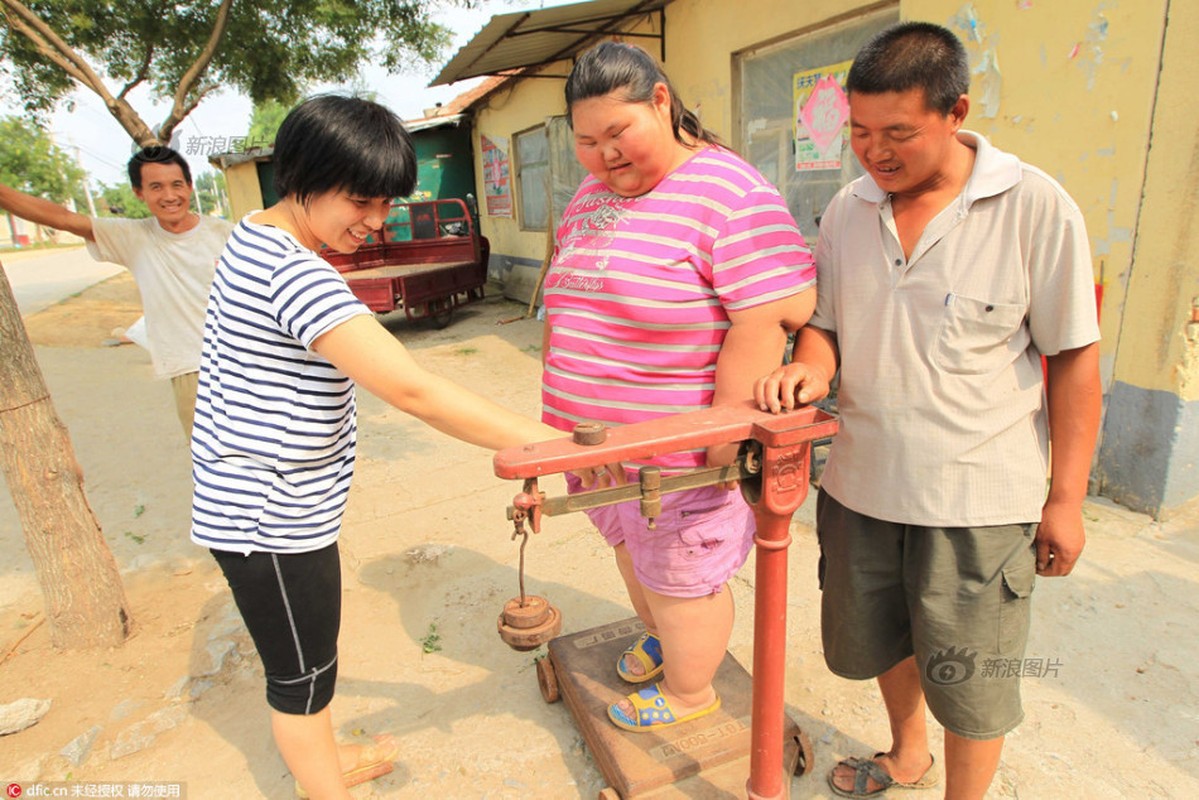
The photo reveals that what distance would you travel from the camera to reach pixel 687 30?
20.6 feet

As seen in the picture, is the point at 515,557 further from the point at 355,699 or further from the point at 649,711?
the point at 649,711

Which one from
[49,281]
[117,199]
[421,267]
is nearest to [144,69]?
[421,267]

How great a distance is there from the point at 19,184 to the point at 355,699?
197ft

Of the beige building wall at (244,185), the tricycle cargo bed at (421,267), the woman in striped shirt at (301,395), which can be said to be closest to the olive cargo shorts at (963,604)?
the woman in striped shirt at (301,395)

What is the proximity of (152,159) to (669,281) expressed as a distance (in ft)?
8.74

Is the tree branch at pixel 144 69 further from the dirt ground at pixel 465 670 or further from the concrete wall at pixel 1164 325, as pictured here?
the concrete wall at pixel 1164 325

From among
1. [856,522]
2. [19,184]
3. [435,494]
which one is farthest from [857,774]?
[19,184]

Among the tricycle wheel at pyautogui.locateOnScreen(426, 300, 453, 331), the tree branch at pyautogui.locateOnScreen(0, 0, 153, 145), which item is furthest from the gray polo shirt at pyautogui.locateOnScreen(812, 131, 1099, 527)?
the tricycle wheel at pyautogui.locateOnScreen(426, 300, 453, 331)

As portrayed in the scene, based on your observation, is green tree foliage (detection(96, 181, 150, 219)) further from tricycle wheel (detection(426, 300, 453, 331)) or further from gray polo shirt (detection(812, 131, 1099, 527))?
gray polo shirt (detection(812, 131, 1099, 527))

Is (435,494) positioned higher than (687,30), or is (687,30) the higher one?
(687,30)

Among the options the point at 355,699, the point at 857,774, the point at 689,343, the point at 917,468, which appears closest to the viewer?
the point at 917,468

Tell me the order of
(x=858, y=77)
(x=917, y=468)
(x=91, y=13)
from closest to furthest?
1. (x=858, y=77)
2. (x=917, y=468)
3. (x=91, y=13)

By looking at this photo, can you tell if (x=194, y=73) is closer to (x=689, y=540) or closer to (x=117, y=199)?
(x=689, y=540)

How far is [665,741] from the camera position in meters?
1.93
